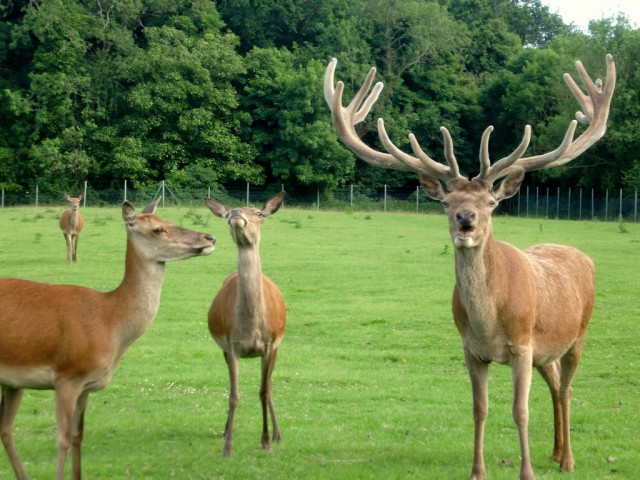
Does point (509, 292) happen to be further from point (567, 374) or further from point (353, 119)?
point (353, 119)

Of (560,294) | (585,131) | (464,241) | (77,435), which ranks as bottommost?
(77,435)

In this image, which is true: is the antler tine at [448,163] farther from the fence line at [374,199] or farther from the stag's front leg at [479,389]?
the fence line at [374,199]

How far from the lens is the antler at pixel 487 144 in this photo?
7.24m

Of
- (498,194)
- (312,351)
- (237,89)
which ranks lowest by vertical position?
(312,351)

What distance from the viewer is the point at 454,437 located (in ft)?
27.7

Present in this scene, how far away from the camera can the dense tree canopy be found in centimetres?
5134

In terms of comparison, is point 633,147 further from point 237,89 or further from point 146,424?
point 146,424

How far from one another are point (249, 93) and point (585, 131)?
48520mm

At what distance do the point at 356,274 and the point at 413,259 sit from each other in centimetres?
345

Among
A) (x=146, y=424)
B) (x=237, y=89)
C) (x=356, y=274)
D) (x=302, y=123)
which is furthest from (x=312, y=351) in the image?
(x=237, y=89)

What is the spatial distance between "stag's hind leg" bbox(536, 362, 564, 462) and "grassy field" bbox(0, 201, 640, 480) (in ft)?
0.41

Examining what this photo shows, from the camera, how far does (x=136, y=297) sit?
23.0 feet

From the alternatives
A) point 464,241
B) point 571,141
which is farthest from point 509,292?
point 571,141

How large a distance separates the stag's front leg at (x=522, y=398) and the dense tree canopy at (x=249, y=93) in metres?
42.8
